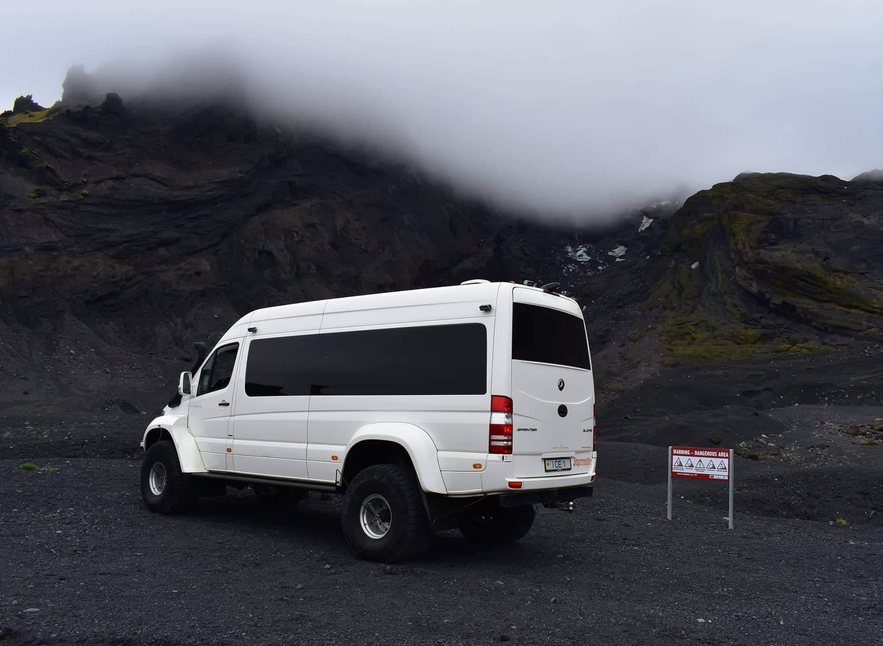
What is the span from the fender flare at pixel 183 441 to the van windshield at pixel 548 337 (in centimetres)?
528

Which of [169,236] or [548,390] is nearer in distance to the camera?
[548,390]

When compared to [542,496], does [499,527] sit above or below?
below

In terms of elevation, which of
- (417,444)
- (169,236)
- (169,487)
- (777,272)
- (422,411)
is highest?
(169,236)

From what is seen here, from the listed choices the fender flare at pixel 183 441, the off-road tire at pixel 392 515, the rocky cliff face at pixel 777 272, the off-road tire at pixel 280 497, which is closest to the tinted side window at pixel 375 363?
the off-road tire at pixel 392 515

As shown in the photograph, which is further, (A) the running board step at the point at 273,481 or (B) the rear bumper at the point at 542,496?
(A) the running board step at the point at 273,481

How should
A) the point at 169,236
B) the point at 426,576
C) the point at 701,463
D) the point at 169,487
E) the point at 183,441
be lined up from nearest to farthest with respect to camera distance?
the point at 426,576 < the point at 169,487 < the point at 183,441 < the point at 701,463 < the point at 169,236

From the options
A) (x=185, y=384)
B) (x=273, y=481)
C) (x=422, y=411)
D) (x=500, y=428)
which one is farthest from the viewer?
(x=185, y=384)

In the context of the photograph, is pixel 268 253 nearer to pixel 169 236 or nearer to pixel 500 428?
pixel 169 236

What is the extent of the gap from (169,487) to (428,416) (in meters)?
4.76

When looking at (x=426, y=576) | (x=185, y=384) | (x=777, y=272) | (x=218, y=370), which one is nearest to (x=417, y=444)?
(x=426, y=576)

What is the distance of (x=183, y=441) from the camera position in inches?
408

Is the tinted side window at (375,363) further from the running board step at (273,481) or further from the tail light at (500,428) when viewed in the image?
the running board step at (273,481)

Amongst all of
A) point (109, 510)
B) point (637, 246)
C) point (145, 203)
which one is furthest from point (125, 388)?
point (637, 246)

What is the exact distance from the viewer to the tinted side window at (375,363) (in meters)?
7.45
